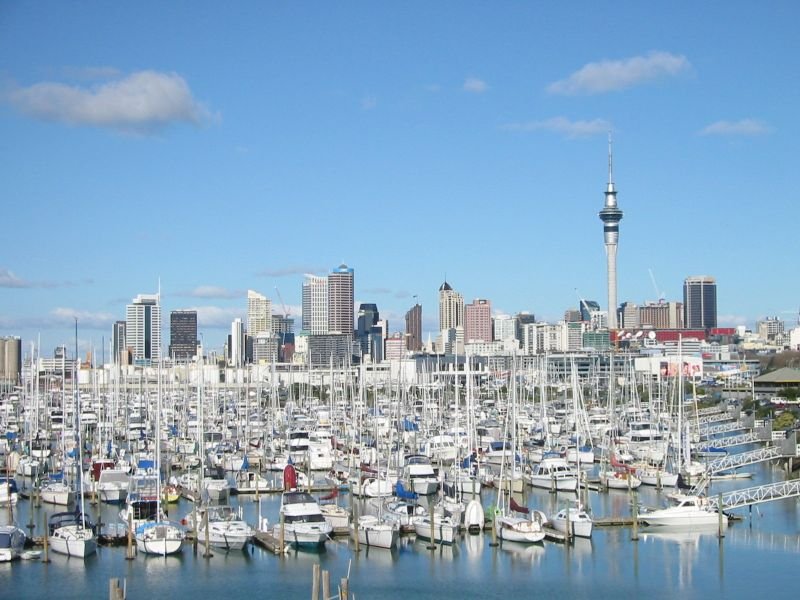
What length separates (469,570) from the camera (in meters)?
28.2

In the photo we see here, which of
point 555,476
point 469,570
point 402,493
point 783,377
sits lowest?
point 469,570

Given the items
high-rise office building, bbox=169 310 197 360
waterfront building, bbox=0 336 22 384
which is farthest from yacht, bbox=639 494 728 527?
high-rise office building, bbox=169 310 197 360

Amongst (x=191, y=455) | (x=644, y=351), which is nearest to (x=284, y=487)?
(x=191, y=455)

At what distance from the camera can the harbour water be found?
2644 cm

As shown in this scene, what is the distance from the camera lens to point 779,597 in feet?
86.5

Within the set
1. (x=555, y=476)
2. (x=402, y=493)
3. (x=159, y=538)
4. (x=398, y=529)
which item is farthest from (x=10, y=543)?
(x=555, y=476)

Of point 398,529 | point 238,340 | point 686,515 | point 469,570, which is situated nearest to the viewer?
point 469,570

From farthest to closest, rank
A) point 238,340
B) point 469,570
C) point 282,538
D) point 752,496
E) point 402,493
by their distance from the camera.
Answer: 1. point 238,340
2. point 752,496
3. point 402,493
4. point 282,538
5. point 469,570

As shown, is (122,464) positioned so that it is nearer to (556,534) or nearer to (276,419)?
(276,419)

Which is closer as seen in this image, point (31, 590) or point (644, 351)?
point (31, 590)

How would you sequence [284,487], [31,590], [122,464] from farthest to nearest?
1. [122,464]
2. [284,487]
3. [31,590]

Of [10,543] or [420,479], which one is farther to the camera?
[420,479]

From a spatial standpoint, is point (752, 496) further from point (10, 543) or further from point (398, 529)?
point (10, 543)

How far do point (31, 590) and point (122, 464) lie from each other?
53.6 ft
